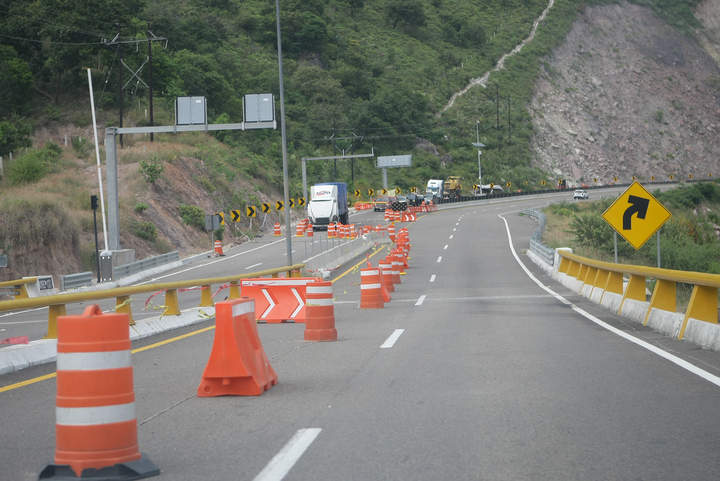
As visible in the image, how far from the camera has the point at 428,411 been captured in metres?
7.74

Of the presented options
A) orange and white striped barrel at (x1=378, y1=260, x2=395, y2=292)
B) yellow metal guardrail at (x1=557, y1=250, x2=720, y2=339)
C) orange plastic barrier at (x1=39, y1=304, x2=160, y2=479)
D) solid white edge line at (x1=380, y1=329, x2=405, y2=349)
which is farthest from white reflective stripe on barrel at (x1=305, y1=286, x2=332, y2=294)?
orange and white striped barrel at (x1=378, y1=260, x2=395, y2=292)

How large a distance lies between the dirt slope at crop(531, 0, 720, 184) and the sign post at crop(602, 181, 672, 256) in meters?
110

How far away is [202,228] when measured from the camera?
64.4m

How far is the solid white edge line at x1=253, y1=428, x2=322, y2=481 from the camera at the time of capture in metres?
5.69

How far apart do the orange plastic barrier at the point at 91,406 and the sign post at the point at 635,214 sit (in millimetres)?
15939

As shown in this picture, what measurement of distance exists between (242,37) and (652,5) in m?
83.3

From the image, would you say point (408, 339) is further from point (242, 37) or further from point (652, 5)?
point (652, 5)

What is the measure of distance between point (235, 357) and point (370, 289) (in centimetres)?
1315

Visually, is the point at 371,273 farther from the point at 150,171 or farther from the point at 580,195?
the point at 580,195

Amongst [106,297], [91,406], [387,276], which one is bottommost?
[387,276]

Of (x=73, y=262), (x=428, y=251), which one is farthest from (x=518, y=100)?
(x=73, y=262)

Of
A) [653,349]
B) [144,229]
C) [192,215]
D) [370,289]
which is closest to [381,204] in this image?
[192,215]

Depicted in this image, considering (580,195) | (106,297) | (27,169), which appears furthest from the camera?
(580,195)

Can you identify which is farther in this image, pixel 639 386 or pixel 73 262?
pixel 73 262
